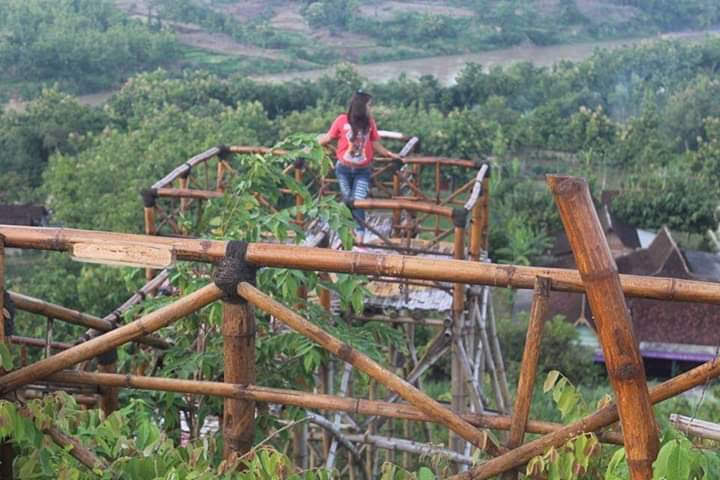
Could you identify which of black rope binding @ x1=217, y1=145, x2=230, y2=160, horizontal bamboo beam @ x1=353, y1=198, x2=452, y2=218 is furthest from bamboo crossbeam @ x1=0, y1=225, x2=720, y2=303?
black rope binding @ x1=217, y1=145, x2=230, y2=160

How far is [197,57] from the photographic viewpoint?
43.5 m

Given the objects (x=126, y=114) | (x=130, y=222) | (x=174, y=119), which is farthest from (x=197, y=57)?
(x=130, y=222)

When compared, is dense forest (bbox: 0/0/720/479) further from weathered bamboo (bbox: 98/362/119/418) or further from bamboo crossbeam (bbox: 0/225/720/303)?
bamboo crossbeam (bbox: 0/225/720/303)

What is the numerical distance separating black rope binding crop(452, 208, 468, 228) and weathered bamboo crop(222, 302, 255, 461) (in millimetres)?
2124

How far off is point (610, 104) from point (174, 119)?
1950cm

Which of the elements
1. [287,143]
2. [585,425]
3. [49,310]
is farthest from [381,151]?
[585,425]

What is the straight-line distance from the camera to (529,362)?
6.42 feet

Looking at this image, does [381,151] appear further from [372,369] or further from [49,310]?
[372,369]

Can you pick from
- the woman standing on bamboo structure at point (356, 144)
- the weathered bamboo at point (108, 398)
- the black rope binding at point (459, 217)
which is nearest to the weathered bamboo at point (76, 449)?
the weathered bamboo at point (108, 398)

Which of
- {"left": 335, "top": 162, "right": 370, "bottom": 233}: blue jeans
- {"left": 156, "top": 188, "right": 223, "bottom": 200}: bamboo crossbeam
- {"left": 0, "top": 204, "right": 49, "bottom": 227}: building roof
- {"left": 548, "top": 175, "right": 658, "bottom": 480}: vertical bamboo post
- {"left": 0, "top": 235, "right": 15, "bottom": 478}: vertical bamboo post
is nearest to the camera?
{"left": 548, "top": 175, "right": 658, "bottom": 480}: vertical bamboo post

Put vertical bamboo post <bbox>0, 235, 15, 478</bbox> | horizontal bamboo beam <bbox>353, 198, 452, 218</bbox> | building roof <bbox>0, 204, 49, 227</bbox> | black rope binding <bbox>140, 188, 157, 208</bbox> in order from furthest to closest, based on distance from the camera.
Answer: building roof <bbox>0, 204, 49, 227</bbox>, black rope binding <bbox>140, 188, 157, 208</bbox>, horizontal bamboo beam <bbox>353, 198, 452, 218</bbox>, vertical bamboo post <bbox>0, 235, 15, 478</bbox>

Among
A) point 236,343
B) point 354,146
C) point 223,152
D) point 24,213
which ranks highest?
point 236,343

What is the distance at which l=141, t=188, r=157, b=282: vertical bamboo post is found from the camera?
4598mm

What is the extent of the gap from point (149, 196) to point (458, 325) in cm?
158
